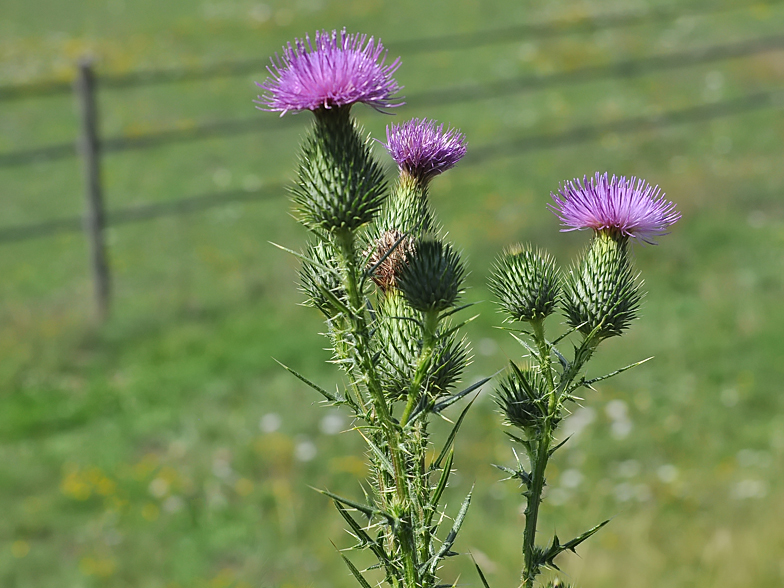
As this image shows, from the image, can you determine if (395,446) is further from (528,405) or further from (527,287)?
(527,287)

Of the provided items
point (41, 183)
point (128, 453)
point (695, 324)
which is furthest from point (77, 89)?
point (41, 183)

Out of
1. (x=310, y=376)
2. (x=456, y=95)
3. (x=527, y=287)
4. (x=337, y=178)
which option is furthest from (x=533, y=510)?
(x=456, y=95)

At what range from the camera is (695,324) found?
6.99 meters

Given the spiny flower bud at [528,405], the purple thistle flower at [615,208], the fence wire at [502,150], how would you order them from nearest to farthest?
1. the spiny flower bud at [528,405]
2. the purple thistle flower at [615,208]
3. the fence wire at [502,150]

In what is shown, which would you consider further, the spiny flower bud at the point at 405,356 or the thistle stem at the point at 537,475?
the spiny flower bud at the point at 405,356

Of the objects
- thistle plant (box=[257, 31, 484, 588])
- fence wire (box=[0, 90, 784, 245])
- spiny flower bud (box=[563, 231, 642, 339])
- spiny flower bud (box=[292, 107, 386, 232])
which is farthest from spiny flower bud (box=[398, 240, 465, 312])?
fence wire (box=[0, 90, 784, 245])

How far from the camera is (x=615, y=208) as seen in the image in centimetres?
154

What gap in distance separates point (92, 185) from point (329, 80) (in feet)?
25.1

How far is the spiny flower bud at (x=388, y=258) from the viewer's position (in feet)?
4.71

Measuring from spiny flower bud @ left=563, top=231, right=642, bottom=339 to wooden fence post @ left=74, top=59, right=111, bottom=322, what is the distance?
7.34 m

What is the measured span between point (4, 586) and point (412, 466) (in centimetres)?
417

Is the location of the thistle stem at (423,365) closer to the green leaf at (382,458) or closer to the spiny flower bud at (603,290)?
the green leaf at (382,458)

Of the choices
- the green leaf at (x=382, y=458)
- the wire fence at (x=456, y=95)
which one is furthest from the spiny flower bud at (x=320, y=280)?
the wire fence at (x=456, y=95)

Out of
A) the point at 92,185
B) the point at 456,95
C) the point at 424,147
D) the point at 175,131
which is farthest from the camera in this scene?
the point at 456,95
